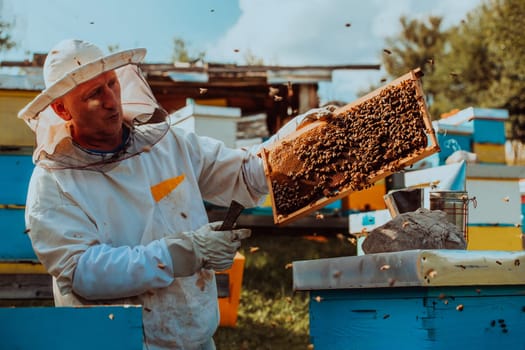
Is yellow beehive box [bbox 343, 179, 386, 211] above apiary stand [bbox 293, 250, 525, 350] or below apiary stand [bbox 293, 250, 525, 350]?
above

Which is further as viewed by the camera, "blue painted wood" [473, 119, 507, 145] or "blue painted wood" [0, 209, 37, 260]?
"blue painted wood" [473, 119, 507, 145]

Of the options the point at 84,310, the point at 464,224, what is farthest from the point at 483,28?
the point at 84,310

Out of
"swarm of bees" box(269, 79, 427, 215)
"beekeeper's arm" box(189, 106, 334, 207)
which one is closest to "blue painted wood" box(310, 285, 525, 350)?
"swarm of bees" box(269, 79, 427, 215)

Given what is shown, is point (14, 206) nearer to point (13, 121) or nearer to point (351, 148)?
point (13, 121)

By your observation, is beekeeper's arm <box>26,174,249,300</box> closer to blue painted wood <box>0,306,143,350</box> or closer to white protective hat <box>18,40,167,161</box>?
white protective hat <box>18,40,167,161</box>

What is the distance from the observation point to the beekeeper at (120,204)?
2.31 metres

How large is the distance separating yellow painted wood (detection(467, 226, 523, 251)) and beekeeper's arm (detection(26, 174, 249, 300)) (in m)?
2.82

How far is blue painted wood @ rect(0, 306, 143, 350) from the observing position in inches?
60.6

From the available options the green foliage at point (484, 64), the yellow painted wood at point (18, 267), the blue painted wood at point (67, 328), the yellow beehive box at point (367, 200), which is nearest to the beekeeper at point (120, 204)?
the blue painted wood at point (67, 328)

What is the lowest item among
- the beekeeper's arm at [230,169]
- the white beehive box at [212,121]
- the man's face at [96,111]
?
the beekeeper's arm at [230,169]

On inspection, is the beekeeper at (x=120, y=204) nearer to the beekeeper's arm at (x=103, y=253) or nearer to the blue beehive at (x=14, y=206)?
the beekeeper's arm at (x=103, y=253)

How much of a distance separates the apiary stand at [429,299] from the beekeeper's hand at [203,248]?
0.37 metres

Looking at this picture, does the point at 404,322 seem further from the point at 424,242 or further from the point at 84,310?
the point at 84,310

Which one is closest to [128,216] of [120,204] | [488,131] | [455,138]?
[120,204]
